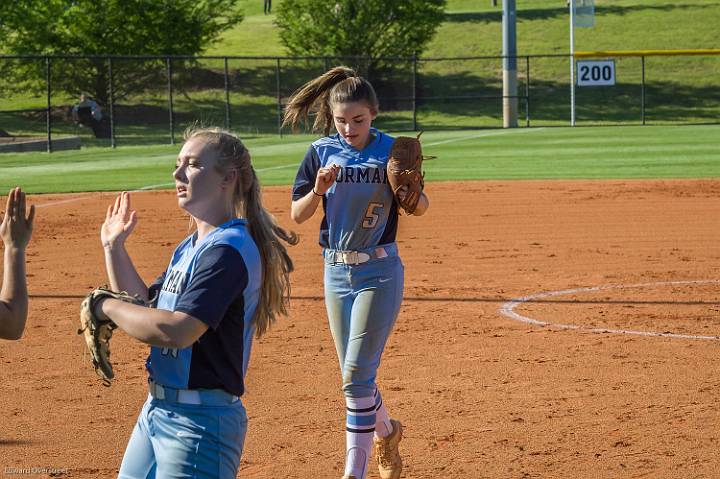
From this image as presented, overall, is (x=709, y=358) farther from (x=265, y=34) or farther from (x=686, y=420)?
(x=265, y=34)

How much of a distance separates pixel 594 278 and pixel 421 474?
599 cm

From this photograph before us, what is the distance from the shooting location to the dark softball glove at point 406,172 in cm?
560

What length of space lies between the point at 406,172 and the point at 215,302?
232 cm

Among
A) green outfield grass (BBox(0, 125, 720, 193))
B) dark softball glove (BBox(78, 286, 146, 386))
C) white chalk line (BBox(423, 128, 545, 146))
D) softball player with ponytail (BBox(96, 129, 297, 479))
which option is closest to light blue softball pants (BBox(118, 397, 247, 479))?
softball player with ponytail (BBox(96, 129, 297, 479))

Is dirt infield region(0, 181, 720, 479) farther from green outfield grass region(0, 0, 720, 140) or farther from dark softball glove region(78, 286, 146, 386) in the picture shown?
green outfield grass region(0, 0, 720, 140)

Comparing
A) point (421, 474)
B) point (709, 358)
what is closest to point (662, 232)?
point (709, 358)

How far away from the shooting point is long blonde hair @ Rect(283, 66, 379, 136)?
5664 millimetres

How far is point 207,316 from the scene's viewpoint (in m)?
3.40

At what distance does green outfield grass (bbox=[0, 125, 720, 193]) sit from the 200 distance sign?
5525mm

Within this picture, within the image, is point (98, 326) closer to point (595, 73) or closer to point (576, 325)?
point (576, 325)

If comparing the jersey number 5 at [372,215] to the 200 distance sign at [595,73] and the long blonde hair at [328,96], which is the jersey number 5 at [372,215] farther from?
the 200 distance sign at [595,73]

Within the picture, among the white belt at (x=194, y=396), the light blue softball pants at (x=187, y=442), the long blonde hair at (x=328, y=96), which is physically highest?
the long blonde hair at (x=328, y=96)

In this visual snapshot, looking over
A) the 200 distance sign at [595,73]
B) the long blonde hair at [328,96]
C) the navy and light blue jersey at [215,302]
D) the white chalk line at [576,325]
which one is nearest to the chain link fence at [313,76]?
the 200 distance sign at [595,73]

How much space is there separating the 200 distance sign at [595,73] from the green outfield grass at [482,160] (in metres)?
5.53
